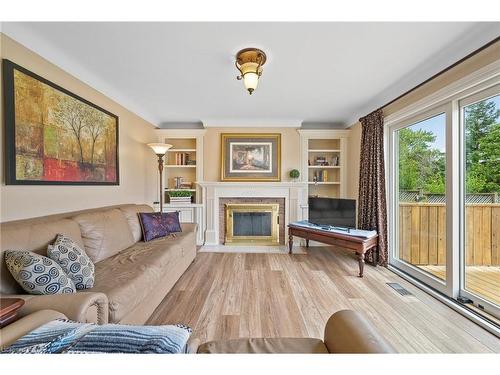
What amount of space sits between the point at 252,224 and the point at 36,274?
11.0 ft

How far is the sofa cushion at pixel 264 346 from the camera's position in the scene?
97cm

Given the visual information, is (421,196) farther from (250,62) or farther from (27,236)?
(27,236)

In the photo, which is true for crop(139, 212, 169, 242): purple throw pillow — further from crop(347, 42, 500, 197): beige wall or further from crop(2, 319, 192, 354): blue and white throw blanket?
crop(347, 42, 500, 197): beige wall

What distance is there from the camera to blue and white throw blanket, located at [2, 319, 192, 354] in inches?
28.3

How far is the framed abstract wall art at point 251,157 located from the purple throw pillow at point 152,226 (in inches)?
63.7

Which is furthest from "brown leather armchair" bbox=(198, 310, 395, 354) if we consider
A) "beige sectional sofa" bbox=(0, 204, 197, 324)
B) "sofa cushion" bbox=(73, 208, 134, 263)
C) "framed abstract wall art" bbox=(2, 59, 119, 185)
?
"framed abstract wall art" bbox=(2, 59, 119, 185)

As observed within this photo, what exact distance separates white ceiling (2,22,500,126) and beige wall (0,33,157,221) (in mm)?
112

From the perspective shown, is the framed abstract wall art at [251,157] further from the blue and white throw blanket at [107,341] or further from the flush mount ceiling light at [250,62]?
the blue and white throw blanket at [107,341]

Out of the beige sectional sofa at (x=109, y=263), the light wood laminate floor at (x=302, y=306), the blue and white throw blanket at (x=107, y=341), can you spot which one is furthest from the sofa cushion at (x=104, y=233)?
the blue and white throw blanket at (x=107, y=341)

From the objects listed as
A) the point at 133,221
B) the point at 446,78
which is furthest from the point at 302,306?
the point at 446,78

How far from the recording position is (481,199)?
2.00 meters

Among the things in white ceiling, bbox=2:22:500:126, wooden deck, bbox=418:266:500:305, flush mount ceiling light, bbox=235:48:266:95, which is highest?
white ceiling, bbox=2:22:500:126

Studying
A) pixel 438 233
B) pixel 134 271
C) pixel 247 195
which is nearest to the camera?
pixel 134 271

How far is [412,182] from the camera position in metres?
2.82
